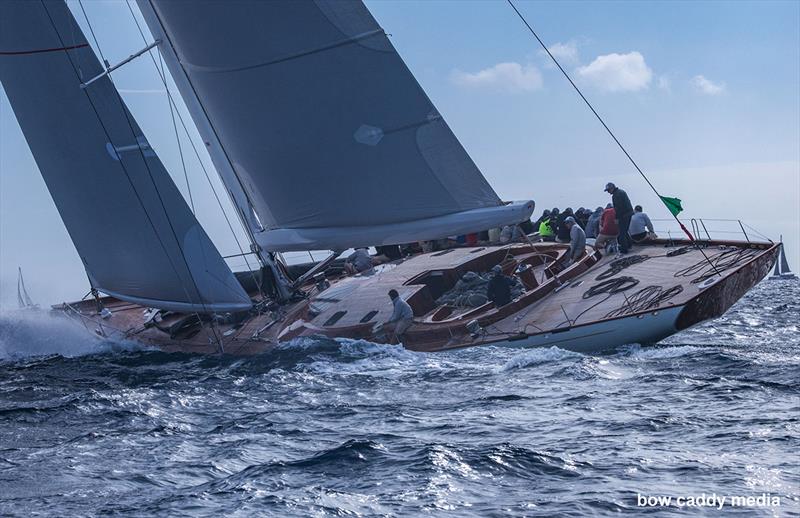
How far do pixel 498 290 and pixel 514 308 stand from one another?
508 mm

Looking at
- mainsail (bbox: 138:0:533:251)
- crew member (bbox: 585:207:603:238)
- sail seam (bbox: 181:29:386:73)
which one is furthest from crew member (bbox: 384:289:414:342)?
crew member (bbox: 585:207:603:238)

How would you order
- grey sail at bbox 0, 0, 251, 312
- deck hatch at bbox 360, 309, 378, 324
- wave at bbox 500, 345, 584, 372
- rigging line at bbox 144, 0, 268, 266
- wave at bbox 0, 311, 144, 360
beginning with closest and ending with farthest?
wave at bbox 500, 345, 584, 372
deck hatch at bbox 360, 309, 378, 324
rigging line at bbox 144, 0, 268, 266
grey sail at bbox 0, 0, 251, 312
wave at bbox 0, 311, 144, 360

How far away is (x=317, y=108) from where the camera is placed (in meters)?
15.9

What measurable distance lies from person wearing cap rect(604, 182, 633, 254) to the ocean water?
8.67 feet

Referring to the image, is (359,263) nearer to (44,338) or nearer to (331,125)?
(331,125)

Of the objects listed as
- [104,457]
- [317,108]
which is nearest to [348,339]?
[317,108]

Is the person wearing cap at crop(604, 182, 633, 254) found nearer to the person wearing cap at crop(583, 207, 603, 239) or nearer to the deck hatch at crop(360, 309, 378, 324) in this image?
the person wearing cap at crop(583, 207, 603, 239)

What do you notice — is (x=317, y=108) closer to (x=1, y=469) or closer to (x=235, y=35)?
(x=235, y=35)

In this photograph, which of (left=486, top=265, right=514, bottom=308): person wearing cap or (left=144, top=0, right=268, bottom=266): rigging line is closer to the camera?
(left=486, top=265, right=514, bottom=308): person wearing cap

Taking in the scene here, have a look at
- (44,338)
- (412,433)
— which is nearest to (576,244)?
(412,433)

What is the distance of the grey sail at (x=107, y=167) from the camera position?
61.1ft

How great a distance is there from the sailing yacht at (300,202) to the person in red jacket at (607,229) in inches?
17.5

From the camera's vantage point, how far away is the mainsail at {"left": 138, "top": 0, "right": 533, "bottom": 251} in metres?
15.4

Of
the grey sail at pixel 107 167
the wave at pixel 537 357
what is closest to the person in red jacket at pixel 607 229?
the wave at pixel 537 357
